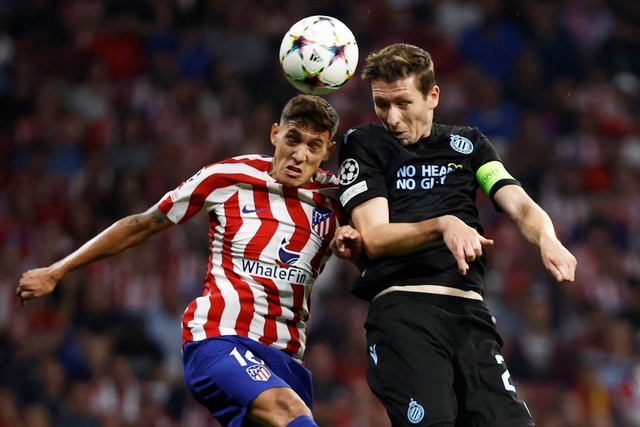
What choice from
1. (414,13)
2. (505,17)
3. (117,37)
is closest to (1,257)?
(117,37)

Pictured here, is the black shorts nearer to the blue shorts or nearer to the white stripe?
the blue shorts

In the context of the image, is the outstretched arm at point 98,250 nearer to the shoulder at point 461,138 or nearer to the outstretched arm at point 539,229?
the shoulder at point 461,138

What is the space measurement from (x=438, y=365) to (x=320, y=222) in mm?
1006

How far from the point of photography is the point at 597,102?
35.9ft

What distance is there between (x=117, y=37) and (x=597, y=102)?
5140mm

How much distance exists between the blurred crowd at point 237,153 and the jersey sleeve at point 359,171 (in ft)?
14.2

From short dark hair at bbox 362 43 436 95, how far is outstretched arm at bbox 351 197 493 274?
503 millimetres

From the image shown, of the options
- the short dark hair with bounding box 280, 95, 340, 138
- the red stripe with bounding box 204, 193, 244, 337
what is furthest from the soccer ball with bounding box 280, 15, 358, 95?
the red stripe with bounding box 204, 193, 244, 337

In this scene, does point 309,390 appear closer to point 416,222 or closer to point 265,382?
point 265,382

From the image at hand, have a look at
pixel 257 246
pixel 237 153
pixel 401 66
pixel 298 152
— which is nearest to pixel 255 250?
pixel 257 246

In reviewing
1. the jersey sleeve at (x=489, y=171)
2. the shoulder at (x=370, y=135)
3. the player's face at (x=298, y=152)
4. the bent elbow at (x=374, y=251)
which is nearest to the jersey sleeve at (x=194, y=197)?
the player's face at (x=298, y=152)

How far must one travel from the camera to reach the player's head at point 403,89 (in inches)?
167

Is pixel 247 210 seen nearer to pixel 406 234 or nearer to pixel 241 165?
pixel 241 165

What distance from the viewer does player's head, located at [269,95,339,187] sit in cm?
460
